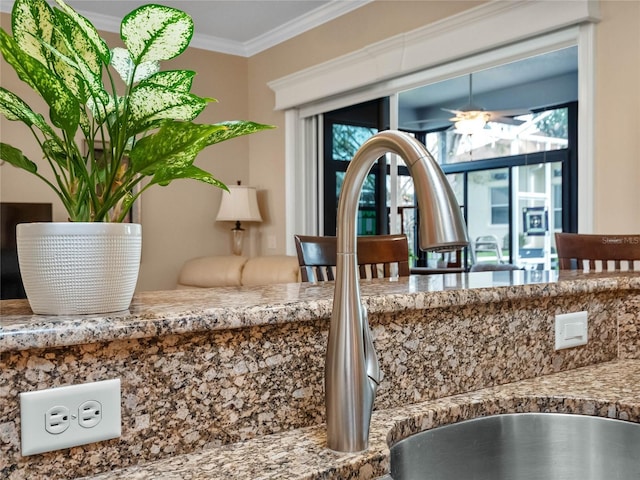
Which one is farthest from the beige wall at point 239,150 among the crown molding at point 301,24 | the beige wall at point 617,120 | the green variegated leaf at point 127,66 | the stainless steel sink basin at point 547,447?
the green variegated leaf at point 127,66

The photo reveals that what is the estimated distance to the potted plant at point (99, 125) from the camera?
2.13 ft

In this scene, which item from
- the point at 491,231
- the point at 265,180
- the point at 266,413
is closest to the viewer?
the point at 266,413

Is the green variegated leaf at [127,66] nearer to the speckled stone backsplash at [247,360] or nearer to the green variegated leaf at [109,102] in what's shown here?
the green variegated leaf at [109,102]

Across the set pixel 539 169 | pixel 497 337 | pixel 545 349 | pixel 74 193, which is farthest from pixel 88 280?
pixel 539 169

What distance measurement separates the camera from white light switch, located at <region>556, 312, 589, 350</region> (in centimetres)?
114

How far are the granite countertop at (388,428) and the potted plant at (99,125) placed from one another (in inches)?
8.0

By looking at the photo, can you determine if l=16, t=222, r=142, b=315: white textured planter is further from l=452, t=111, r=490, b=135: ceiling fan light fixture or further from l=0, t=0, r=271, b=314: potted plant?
l=452, t=111, r=490, b=135: ceiling fan light fixture

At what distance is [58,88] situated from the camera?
65cm

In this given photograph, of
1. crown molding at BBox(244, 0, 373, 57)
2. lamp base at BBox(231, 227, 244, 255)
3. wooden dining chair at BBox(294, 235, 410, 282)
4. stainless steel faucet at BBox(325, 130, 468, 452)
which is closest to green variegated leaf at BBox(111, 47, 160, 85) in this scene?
stainless steel faucet at BBox(325, 130, 468, 452)

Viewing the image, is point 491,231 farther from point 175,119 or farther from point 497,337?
point 175,119

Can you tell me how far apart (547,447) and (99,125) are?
2.62 feet

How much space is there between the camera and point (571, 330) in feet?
3.81

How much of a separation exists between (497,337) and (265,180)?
3995mm

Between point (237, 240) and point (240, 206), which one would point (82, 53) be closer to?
point (240, 206)
